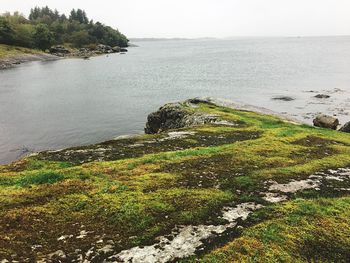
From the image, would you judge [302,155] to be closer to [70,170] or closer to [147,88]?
[70,170]

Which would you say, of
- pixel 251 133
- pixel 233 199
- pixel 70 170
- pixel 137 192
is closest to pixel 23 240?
pixel 137 192

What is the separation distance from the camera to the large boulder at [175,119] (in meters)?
41.1

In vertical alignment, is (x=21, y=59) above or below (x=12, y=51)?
below

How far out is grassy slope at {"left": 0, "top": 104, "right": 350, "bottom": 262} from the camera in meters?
11.3

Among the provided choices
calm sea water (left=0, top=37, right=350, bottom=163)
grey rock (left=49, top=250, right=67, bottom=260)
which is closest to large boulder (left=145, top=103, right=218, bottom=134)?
calm sea water (left=0, top=37, right=350, bottom=163)

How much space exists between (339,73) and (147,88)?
70673mm

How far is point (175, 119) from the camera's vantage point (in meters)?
44.3

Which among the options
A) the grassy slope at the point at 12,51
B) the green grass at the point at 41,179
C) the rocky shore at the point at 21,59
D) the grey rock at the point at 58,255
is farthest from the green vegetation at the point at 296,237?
the grassy slope at the point at 12,51

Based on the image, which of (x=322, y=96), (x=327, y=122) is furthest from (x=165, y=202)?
(x=322, y=96)

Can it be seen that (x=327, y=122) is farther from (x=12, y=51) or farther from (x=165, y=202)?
(x=12, y=51)

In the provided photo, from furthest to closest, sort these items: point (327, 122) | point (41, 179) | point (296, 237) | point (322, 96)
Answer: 1. point (322, 96)
2. point (327, 122)
3. point (41, 179)
4. point (296, 237)

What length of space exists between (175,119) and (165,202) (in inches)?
1206

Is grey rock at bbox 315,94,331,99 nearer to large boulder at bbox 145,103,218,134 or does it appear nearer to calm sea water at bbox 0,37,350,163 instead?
calm sea water at bbox 0,37,350,163

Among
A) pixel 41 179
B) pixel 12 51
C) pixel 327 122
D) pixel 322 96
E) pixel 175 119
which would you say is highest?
pixel 12 51
